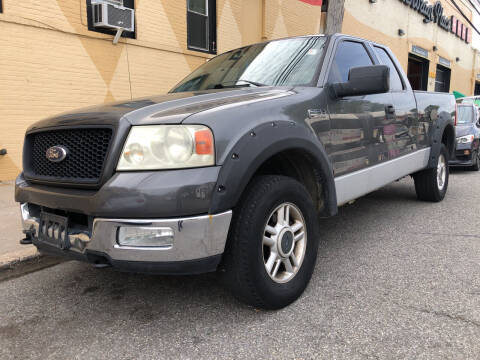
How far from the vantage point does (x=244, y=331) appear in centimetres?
235

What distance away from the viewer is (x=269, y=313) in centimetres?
254

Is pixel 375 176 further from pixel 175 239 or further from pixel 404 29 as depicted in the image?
pixel 404 29

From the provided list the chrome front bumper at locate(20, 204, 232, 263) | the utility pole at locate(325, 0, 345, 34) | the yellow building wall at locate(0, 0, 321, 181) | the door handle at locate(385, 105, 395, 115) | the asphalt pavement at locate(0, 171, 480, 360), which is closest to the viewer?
the chrome front bumper at locate(20, 204, 232, 263)

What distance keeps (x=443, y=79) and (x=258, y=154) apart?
3181 centimetres

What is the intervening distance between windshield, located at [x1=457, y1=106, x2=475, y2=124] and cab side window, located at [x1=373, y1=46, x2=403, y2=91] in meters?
5.67

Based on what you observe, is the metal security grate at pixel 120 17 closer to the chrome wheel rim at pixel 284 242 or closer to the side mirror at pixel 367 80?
the side mirror at pixel 367 80

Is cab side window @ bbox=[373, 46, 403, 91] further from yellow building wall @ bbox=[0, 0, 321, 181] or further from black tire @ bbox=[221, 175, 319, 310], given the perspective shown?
yellow building wall @ bbox=[0, 0, 321, 181]

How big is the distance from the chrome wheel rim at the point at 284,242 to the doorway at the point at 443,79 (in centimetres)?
2935

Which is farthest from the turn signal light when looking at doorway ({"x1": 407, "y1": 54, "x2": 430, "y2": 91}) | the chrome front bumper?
doorway ({"x1": 407, "y1": 54, "x2": 430, "y2": 91})

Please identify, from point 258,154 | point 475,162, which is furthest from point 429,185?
point 475,162

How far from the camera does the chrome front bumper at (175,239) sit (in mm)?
2070

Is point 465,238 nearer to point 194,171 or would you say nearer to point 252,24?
point 194,171

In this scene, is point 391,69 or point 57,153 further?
point 391,69

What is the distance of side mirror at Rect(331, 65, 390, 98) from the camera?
296cm
